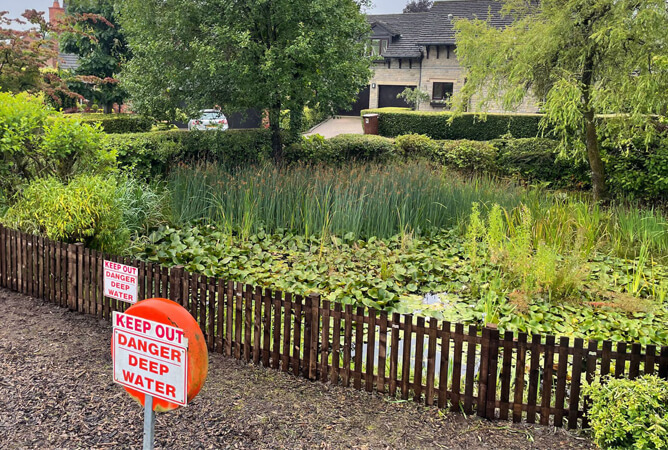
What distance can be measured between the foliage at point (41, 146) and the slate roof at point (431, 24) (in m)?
25.2

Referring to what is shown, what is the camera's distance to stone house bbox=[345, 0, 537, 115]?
3158 cm

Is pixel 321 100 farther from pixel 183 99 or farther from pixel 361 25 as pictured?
pixel 183 99

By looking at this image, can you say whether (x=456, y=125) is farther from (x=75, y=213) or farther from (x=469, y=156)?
(x=75, y=213)

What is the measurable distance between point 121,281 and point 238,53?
7.07 metres

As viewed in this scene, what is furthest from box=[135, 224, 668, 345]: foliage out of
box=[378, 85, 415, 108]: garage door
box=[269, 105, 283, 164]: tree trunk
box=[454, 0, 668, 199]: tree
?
box=[378, 85, 415, 108]: garage door

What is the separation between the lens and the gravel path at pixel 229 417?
12.5 ft

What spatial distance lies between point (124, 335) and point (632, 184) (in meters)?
12.6

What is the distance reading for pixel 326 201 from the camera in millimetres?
8820

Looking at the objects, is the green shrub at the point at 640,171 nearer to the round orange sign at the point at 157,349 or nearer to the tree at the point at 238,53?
the tree at the point at 238,53

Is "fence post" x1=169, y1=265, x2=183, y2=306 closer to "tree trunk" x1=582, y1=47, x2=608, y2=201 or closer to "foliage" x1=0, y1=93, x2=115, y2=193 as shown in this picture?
"foliage" x1=0, y1=93, x2=115, y2=193

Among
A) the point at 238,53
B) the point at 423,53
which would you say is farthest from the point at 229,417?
the point at 423,53

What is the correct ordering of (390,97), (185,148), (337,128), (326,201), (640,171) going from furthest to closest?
(390,97) < (337,128) < (640,171) < (185,148) < (326,201)

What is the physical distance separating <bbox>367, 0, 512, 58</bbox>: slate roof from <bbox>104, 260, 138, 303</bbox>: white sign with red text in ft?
91.6

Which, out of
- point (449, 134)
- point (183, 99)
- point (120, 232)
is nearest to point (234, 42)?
point (183, 99)
